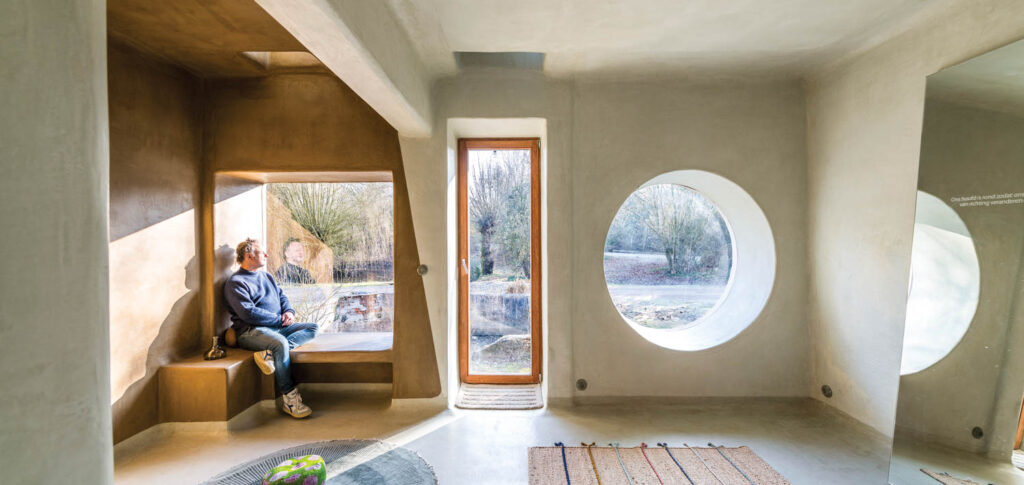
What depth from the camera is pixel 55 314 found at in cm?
70

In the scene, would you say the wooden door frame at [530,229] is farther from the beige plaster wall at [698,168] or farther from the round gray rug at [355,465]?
the round gray rug at [355,465]

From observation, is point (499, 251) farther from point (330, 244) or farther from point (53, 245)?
point (53, 245)

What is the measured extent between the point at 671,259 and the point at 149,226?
13.0 ft

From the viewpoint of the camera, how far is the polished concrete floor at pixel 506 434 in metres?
2.22

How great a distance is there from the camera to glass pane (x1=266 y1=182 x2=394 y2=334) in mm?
3373

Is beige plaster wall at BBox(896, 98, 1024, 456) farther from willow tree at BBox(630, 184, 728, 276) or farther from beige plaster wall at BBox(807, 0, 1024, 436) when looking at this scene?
willow tree at BBox(630, 184, 728, 276)

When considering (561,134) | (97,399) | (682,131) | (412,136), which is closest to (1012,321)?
(682,131)

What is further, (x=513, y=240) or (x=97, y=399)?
(x=513, y=240)

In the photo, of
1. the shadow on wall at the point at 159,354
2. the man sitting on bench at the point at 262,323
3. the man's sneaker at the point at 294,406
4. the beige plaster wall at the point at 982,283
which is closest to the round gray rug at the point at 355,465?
the man's sneaker at the point at 294,406

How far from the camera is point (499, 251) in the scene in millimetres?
3361

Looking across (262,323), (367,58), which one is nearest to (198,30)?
(367,58)

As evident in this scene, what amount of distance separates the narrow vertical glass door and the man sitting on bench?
1.43 m

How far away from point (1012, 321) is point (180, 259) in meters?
4.90

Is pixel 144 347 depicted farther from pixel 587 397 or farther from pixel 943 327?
pixel 943 327
